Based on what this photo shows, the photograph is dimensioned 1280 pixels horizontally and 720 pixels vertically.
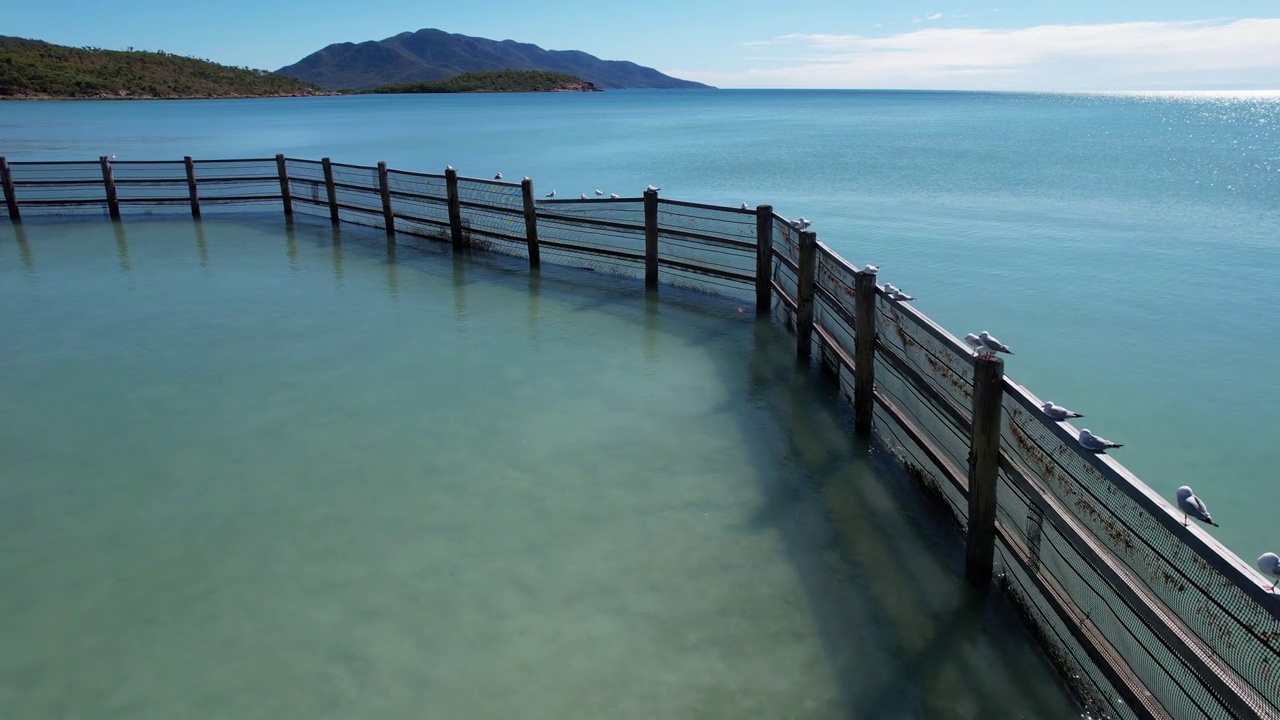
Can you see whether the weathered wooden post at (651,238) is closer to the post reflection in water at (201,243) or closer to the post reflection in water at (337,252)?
the post reflection in water at (337,252)

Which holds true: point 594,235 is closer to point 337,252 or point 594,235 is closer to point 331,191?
point 337,252

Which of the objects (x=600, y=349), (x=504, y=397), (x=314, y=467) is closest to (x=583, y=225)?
(x=600, y=349)

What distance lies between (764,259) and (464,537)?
604 centimetres

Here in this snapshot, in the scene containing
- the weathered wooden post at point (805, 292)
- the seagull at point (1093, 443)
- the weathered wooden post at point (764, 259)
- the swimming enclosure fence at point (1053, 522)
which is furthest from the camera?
the weathered wooden post at point (764, 259)

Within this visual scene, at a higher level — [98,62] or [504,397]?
Answer: [98,62]

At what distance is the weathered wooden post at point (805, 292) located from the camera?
27.9 feet

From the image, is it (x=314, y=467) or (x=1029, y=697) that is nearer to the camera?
(x=1029, y=697)

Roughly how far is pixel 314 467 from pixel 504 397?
6.17ft

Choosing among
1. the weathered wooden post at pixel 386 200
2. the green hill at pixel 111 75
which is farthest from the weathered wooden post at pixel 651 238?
the green hill at pixel 111 75

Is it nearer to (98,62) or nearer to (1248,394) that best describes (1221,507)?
(1248,394)

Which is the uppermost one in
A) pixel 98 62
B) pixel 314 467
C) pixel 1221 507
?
pixel 98 62

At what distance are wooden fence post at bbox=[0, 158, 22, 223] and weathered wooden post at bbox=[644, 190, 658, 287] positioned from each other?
13.5 m

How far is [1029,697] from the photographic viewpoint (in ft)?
13.5

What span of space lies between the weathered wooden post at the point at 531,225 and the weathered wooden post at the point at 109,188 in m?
9.82
